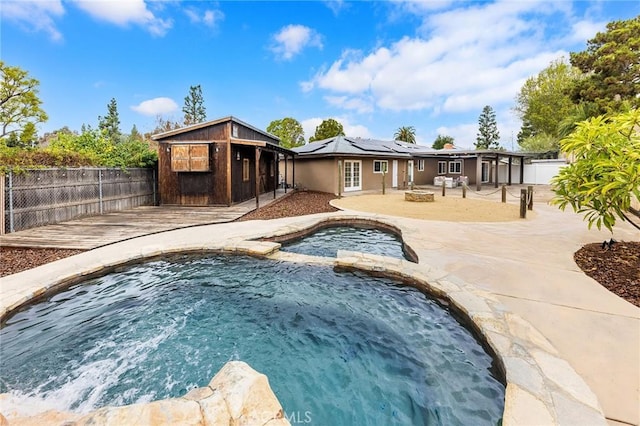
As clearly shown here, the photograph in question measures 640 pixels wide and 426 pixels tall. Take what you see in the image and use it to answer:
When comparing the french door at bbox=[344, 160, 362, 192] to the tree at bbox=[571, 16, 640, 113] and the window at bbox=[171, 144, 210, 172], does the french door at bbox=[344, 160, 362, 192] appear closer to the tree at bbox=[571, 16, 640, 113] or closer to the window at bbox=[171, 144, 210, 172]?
the window at bbox=[171, 144, 210, 172]

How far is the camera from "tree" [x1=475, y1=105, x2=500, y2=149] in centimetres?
4981

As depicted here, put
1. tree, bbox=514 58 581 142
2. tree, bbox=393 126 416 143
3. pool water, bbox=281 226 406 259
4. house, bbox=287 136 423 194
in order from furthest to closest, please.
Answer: tree, bbox=393 126 416 143, tree, bbox=514 58 581 142, house, bbox=287 136 423 194, pool water, bbox=281 226 406 259

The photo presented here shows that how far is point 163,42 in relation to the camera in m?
16.4

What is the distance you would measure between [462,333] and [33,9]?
51.7 feet

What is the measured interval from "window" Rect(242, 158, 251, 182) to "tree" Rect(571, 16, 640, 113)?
63.4 ft

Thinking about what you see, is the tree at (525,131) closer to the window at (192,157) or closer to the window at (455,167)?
the window at (455,167)

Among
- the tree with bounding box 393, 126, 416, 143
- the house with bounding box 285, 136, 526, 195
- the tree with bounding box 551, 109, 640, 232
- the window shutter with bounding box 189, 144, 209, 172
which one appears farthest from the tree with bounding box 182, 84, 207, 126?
the tree with bounding box 551, 109, 640, 232

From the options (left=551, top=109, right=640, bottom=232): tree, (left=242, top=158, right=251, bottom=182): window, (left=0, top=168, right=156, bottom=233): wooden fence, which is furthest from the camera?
(left=242, top=158, right=251, bottom=182): window

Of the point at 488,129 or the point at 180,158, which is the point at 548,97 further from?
the point at 180,158

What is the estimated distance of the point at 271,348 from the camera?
3.33 meters

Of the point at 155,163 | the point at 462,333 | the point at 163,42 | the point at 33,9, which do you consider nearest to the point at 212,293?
the point at 462,333

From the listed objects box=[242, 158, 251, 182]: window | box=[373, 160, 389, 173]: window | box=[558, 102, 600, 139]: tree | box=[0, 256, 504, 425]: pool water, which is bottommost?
box=[0, 256, 504, 425]: pool water

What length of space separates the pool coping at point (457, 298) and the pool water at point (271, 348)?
7.8 inches

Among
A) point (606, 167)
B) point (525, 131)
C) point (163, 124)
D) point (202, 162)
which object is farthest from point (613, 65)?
point (163, 124)
